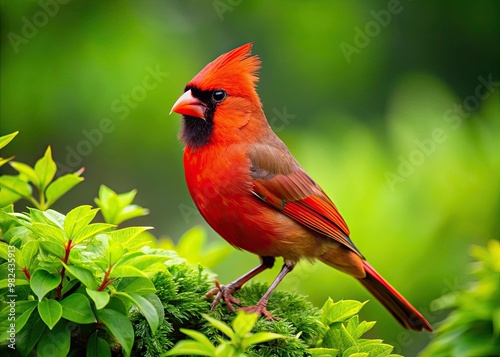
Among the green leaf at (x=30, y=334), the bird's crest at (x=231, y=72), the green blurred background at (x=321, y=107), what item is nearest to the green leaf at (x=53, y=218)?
the green leaf at (x=30, y=334)

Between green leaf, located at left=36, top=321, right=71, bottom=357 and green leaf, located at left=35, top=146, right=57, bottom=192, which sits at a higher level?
green leaf, located at left=35, top=146, right=57, bottom=192

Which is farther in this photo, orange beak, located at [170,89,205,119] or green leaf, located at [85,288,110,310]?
orange beak, located at [170,89,205,119]

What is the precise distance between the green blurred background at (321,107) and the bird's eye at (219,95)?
3.45 ft

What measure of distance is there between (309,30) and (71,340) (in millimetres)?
4132

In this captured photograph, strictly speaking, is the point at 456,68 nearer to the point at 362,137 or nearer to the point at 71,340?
the point at 362,137

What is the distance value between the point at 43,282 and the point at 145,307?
252 millimetres

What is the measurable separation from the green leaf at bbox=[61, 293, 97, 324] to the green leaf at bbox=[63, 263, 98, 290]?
0.15ft

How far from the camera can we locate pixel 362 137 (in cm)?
425

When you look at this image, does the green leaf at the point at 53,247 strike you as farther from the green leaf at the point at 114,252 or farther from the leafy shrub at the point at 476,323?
the leafy shrub at the point at 476,323

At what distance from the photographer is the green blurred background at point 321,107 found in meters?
3.86

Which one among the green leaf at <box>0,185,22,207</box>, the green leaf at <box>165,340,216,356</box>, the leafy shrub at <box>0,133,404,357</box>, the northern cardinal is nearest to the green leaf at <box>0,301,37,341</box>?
the leafy shrub at <box>0,133,404,357</box>

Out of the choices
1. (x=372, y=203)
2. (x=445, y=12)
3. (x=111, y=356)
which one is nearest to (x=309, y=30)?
(x=445, y=12)

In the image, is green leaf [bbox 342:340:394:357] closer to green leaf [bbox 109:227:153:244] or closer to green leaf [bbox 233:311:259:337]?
green leaf [bbox 233:311:259:337]

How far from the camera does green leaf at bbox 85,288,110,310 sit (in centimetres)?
168
